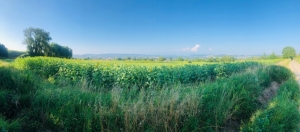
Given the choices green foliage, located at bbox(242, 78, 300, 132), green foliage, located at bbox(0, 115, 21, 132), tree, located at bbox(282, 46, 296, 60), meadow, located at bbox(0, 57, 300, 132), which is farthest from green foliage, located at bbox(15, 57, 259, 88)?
tree, located at bbox(282, 46, 296, 60)

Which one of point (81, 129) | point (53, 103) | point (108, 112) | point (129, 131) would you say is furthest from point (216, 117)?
point (53, 103)

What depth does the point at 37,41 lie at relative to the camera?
4991cm

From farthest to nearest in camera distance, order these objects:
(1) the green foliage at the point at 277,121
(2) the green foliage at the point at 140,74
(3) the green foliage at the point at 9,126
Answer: (2) the green foliage at the point at 140,74, (1) the green foliage at the point at 277,121, (3) the green foliage at the point at 9,126

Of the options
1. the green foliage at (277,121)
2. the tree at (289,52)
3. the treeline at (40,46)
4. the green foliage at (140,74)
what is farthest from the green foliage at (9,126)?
the tree at (289,52)

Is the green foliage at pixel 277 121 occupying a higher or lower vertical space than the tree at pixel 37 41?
lower

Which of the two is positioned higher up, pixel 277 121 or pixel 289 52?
pixel 289 52

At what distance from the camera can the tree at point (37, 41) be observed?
49.1 m

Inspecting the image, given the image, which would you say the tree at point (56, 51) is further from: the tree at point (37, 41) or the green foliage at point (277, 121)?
the green foliage at point (277, 121)

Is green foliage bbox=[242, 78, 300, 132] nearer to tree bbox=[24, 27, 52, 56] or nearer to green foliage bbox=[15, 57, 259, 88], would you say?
green foliage bbox=[15, 57, 259, 88]

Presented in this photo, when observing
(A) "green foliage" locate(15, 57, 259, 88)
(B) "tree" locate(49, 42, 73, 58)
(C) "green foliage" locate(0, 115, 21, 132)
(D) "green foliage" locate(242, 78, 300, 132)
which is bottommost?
(D) "green foliage" locate(242, 78, 300, 132)

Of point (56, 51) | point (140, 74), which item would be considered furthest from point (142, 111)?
point (56, 51)

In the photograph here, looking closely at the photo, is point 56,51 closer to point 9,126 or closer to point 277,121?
point 9,126

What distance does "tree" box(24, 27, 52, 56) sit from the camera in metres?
49.1

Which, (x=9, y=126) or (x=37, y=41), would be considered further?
(x=37, y=41)
